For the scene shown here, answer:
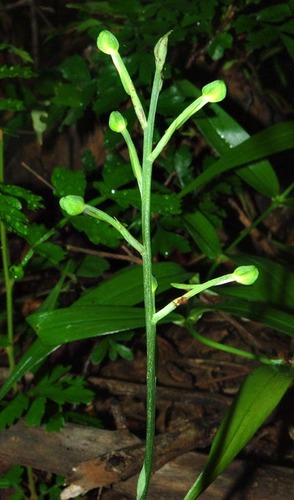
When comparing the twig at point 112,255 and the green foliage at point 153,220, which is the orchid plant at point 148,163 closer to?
the green foliage at point 153,220

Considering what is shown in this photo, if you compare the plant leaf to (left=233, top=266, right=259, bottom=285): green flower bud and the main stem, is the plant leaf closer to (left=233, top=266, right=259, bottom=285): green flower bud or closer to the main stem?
the main stem

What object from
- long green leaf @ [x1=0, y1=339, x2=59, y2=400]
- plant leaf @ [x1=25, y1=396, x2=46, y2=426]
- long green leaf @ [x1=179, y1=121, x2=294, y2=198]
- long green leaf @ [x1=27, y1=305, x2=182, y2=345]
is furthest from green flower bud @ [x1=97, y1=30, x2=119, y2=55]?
plant leaf @ [x1=25, y1=396, x2=46, y2=426]

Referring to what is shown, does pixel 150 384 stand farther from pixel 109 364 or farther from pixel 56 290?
pixel 109 364

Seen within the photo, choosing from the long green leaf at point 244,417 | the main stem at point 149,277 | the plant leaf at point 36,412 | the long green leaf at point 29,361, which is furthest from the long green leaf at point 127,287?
the main stem at point 149,277

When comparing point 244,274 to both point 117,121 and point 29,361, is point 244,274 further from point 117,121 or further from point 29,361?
point 29,361

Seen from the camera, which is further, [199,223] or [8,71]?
[199,223]

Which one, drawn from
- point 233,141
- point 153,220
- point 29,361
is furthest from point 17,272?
point 233,141

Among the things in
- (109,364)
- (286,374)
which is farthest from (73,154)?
(286,374)
